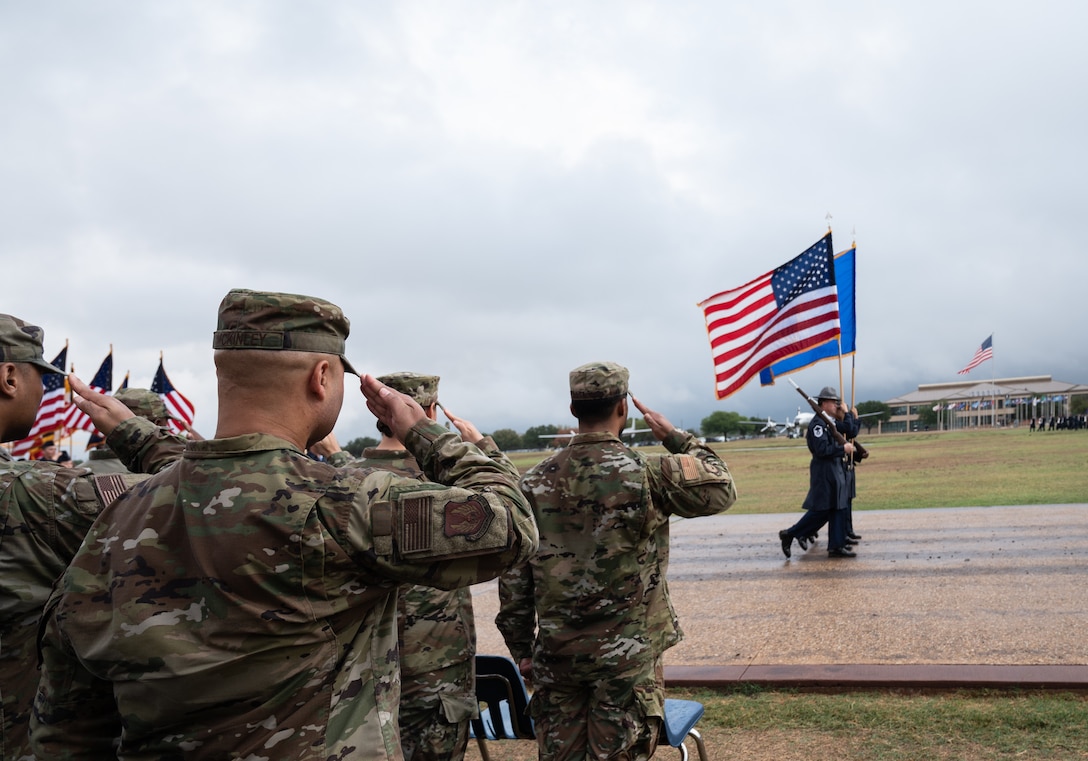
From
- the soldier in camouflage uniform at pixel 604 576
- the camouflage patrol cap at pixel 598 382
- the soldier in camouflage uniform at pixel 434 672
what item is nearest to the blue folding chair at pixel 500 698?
the soldier in camouflage uniform at pixel 434 672

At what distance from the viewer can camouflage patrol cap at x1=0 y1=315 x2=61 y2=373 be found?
3.26 m

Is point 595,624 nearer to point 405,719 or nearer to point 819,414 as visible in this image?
point 405,719

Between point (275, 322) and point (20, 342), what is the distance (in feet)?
4.89

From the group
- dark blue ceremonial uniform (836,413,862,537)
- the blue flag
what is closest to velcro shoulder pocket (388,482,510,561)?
the blue flag

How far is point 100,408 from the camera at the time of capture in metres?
3.54

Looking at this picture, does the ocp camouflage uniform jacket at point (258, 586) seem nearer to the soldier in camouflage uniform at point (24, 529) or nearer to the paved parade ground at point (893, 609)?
the soldier in camouflage uniform at point (24, 529)

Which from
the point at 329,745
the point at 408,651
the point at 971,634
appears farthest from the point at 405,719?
the point at 971,634

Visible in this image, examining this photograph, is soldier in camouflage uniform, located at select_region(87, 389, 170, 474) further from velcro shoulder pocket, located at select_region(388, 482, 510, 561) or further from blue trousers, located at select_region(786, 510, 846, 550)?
blue trousers, located at select_region(786, 510, 846, 550)

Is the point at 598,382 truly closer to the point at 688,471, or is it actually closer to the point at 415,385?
the point at 688,471

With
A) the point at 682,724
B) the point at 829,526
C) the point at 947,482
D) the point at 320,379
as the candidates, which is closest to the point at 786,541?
the point at 829,526

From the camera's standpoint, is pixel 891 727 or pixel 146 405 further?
pixel 146 405

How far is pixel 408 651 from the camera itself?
14.8 feet

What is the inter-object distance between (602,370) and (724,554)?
31.6 ft

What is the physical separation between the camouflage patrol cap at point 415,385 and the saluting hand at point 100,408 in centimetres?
158
